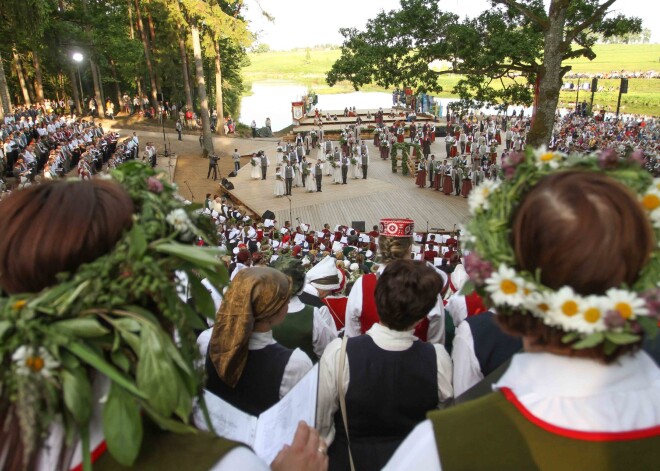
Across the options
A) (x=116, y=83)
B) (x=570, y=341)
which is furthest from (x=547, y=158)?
(x=116, y=83)

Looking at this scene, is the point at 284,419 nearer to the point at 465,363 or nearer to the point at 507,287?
the point at 465,363

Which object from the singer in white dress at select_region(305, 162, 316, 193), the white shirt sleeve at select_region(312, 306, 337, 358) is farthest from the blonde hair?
the singer in white dress at select_region(305, 162, 316, 193)

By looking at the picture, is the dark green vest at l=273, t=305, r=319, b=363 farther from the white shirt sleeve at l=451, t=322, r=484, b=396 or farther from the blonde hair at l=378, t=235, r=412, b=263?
the blonde hair at l=378, t=235, r=412, b=263

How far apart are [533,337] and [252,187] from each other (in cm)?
1958

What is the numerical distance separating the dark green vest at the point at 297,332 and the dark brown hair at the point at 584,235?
1751mm

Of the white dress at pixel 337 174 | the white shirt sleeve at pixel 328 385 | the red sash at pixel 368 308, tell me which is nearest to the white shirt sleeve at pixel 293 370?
the white shirt sleeve at pixel 328 385

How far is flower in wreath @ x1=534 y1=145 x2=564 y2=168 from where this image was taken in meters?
1.28

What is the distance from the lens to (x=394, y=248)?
372 cm

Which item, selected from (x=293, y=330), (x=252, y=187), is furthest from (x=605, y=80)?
(x=293, y=330)

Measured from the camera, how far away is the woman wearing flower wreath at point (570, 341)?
103 cm

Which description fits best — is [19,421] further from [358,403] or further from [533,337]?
[358,403]

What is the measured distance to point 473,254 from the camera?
1246 millimetres

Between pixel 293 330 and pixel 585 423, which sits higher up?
pixel 585 423

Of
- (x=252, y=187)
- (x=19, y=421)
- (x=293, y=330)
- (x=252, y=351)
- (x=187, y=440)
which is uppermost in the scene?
(x=19, y=421)
